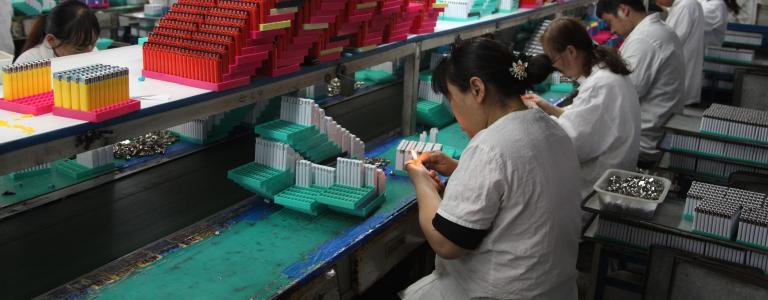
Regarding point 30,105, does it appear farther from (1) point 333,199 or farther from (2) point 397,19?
(2) point 397,19

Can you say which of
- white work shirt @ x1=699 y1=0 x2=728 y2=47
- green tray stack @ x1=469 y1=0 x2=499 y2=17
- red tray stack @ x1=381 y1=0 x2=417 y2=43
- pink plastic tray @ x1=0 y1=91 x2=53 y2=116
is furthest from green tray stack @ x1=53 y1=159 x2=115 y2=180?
white work shirt @ x1=699 y1=0 x2=728 y2=47

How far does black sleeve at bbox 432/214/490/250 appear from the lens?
1869 millimetres

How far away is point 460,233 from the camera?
1871mm

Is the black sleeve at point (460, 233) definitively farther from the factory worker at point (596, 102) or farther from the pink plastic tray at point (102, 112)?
the factory worker at point (596, 102)

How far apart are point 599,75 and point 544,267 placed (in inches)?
61.3

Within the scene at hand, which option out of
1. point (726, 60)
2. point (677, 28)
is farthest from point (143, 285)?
point (726, 60)

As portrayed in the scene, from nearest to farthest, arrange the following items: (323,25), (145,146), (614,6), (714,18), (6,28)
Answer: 1. (323,25)
2. (145,146)
3. (614,6)
4. (6,28)
5. (714,18)

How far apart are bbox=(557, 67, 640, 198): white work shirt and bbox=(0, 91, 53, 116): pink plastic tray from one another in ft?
7.33

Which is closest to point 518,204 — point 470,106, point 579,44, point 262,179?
point 470,106

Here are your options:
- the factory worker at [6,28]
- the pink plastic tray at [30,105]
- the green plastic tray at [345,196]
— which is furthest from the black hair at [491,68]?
the factory worker at [6,28]

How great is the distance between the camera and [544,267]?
6.36 feet

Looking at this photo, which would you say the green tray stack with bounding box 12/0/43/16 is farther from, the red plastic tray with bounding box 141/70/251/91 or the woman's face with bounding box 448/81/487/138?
the woman's face with bounding box 448/81/487/138

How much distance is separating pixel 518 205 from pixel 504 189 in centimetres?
7

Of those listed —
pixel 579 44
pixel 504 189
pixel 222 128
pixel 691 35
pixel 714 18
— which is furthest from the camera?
pixel 714 18
